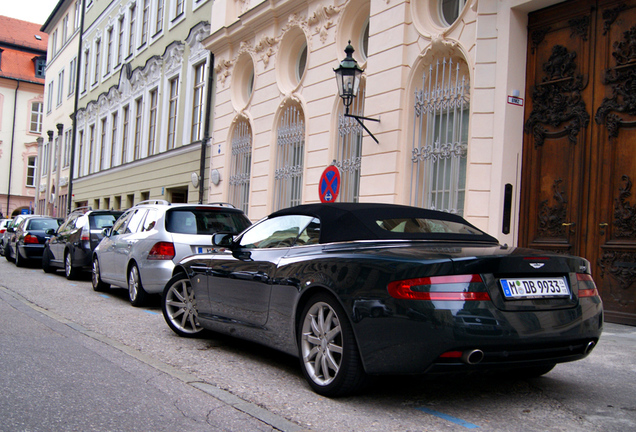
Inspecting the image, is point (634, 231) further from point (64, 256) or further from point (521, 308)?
point (64, 256)

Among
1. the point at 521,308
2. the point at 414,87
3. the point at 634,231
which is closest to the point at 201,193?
the point at 414,87

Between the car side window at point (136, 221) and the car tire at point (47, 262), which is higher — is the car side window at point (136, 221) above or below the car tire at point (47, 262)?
above

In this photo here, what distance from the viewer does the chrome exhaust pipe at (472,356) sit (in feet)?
12.3

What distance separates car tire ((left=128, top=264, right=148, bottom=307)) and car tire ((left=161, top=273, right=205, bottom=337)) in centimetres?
249

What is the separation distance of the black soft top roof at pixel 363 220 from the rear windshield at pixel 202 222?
391cm

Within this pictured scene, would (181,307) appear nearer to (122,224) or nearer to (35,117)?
(122,224)

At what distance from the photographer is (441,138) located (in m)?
11.1

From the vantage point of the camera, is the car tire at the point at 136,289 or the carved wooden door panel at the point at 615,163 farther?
the car tire at the point at 136,289

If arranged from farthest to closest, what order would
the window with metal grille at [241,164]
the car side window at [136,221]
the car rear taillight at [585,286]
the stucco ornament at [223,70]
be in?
the stucco ornament at [223,70] → the window with metal grille at [241,164] → the car side window at [136,221] → the car rear taillight at [585,286]

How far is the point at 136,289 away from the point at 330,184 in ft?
11.4

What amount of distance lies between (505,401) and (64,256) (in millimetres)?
12194

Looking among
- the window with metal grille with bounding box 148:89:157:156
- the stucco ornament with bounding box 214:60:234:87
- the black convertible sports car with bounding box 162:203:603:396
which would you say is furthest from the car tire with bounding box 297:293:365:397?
the window with metal grille with bounding box 148:89:157:156

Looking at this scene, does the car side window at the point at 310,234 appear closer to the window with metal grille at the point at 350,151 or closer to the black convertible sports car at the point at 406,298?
the black convertible sports car at the point at 406,298

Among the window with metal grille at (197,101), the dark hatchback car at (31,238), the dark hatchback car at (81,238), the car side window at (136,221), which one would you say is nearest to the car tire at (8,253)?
the dark hatchback car at (31,238)
